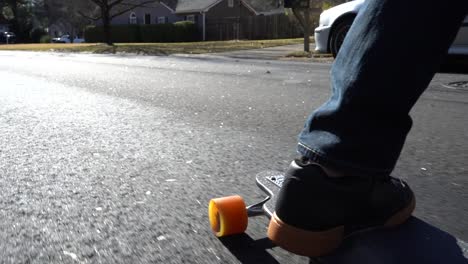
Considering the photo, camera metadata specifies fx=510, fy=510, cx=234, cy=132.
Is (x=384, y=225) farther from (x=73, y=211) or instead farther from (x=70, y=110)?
(x=70, y=110)

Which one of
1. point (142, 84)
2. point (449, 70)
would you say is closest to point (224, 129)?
point (142, 84)

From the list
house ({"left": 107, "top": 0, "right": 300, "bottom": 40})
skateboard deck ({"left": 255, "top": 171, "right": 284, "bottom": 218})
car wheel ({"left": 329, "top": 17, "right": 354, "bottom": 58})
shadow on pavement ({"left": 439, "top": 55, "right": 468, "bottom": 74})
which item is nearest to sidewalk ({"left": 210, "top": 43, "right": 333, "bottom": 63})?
car wheel ({"left": 329, "top": 17, "right": 354, "bottom": 58})

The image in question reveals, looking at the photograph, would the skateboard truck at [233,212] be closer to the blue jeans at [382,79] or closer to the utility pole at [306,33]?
the blue jeans at [382,79]

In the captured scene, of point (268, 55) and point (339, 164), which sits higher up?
point (339, 164)

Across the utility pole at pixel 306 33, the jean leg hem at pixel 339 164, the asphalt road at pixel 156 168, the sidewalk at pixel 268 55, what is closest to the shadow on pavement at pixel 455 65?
the sidewalk at pixel 268 55

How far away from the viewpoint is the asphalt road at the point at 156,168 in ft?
4.79

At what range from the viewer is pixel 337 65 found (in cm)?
130

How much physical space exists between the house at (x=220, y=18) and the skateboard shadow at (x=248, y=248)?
35.5 metres

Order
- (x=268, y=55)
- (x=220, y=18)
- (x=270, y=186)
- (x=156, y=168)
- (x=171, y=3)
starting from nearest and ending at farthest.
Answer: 1. (x=270, y=186)
2. (x=156, y=168)
3. (x=268, y=55)
4. (x=220, y=18)
5. (x=171, y=3)

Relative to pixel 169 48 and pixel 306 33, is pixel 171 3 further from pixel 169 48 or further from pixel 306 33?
pixel 306 33

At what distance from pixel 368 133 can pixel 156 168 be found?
1.29 metres

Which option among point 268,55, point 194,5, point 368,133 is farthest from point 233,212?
point 194,5

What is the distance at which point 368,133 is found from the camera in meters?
1.19

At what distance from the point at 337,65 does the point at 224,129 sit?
2.04 metres
